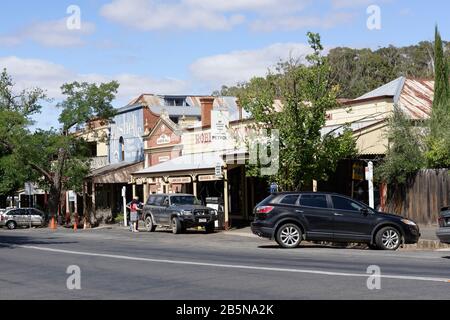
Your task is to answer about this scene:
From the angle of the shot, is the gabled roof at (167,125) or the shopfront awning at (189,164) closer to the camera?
the shopfront awning at (189,164)

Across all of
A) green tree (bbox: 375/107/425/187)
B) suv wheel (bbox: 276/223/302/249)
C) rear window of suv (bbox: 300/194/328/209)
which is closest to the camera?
rear window of suv (bbox: 300/194/328/209)

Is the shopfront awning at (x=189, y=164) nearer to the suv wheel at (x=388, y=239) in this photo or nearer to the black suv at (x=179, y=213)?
the black suv at (x=179, y=213)

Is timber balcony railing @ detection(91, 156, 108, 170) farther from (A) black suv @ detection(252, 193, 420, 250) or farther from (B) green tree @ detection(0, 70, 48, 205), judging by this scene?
(A) black suv @ detection(252, 193, 420, 250)

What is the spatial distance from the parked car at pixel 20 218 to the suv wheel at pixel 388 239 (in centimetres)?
3227

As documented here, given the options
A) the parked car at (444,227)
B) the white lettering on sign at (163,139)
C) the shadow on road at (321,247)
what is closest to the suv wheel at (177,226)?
the shadow on road at (321,247)

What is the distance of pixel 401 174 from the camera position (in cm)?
2830

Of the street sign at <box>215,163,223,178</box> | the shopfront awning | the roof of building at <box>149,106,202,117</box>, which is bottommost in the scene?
the street sign at <box>215,163,223,178</box>

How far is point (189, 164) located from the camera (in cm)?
3703

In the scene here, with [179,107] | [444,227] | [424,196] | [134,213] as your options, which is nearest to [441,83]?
[424,196]

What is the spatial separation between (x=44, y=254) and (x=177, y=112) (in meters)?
34.4

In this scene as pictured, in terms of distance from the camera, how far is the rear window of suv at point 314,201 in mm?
21109

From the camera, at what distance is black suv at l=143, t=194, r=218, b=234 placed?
103 feet

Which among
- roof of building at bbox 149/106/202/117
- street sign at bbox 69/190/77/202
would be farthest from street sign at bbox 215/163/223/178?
roof of building at bbox 149/106/202/117

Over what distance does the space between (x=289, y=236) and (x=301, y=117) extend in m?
5.51
